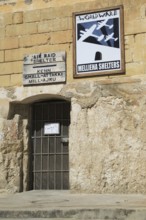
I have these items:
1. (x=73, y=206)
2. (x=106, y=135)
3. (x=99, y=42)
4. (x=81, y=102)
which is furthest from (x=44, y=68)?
(x=73, y=206)

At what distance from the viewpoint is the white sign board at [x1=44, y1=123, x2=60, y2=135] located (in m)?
7.97

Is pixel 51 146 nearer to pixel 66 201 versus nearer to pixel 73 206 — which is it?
pixel 66 201

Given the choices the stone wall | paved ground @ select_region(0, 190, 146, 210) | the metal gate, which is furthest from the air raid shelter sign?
paved ground @ select_region(0, 190, 146, 210)

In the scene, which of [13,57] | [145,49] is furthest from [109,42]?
[13,57]

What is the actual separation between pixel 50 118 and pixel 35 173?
1060 millimetres

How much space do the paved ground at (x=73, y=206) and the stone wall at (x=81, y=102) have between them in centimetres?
46

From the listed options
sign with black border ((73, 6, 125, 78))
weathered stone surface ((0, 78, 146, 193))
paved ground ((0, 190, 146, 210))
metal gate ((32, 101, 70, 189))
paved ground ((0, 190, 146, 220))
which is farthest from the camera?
metal gate ((32, 101, 70, 189))

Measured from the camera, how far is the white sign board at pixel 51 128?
7.97 metres

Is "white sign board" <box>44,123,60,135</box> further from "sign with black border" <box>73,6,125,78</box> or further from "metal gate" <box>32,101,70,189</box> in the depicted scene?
"sign with black border" <box>73,6,125,78</box>

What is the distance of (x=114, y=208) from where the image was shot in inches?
221

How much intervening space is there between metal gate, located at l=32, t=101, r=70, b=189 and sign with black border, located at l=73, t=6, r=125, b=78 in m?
0.92

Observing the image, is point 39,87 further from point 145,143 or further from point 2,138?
point 145,143

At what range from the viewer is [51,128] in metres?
8.02

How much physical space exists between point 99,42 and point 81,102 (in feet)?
3.59
